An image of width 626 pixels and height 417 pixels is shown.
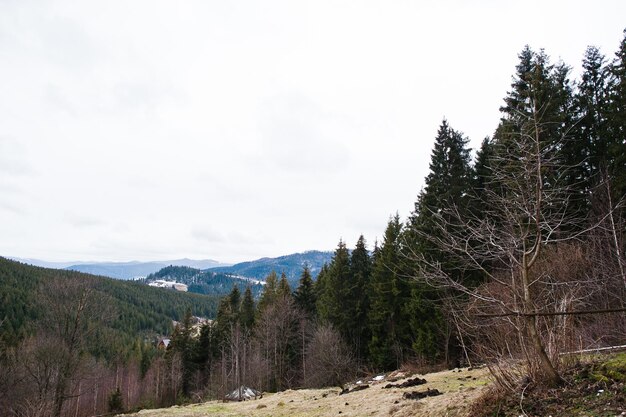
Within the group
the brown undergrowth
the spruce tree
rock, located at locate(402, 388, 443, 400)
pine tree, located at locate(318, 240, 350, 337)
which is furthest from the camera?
pine tree, located at locate(318, 240, 350, 337)

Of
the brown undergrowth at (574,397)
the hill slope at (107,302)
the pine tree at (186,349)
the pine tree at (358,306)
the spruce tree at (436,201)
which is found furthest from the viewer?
the hill slope at (107,302)

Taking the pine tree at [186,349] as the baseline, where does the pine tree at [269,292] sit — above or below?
above

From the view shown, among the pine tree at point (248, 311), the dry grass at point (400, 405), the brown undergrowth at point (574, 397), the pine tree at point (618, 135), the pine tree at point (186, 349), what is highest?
the pine tree at point (618, 135)

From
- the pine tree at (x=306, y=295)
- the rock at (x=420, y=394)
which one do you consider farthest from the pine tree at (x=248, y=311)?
the rock at (x=420, y=394)

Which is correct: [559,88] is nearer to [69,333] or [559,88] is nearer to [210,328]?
[69,333]

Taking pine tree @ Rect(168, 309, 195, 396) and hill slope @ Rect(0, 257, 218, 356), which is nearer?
pine tree @ Rect(168, 309, 195, 396)

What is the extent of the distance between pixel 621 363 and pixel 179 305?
673 feet

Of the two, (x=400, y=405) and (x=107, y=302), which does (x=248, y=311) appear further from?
(x=400, y=405)

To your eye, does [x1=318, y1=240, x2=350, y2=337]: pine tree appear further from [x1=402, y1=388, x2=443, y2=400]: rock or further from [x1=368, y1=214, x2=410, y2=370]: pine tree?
[x1=402, y1=388, x2=443, y2=400]: rock

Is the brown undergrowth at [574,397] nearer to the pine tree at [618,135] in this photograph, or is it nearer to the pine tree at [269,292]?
the pine tree at [618,135]

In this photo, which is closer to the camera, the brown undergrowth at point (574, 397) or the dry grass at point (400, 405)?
the brown undergrowth at point (574, 397)

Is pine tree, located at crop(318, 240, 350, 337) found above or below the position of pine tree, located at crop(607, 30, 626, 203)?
below

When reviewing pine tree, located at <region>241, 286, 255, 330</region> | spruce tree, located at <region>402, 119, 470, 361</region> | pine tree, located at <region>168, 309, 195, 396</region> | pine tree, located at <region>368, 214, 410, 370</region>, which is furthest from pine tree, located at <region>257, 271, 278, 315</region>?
spruce tree, located at <region>402, 119, 470, 361</region>

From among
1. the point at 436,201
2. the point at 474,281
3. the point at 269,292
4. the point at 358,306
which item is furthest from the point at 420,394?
the point at 269,292
